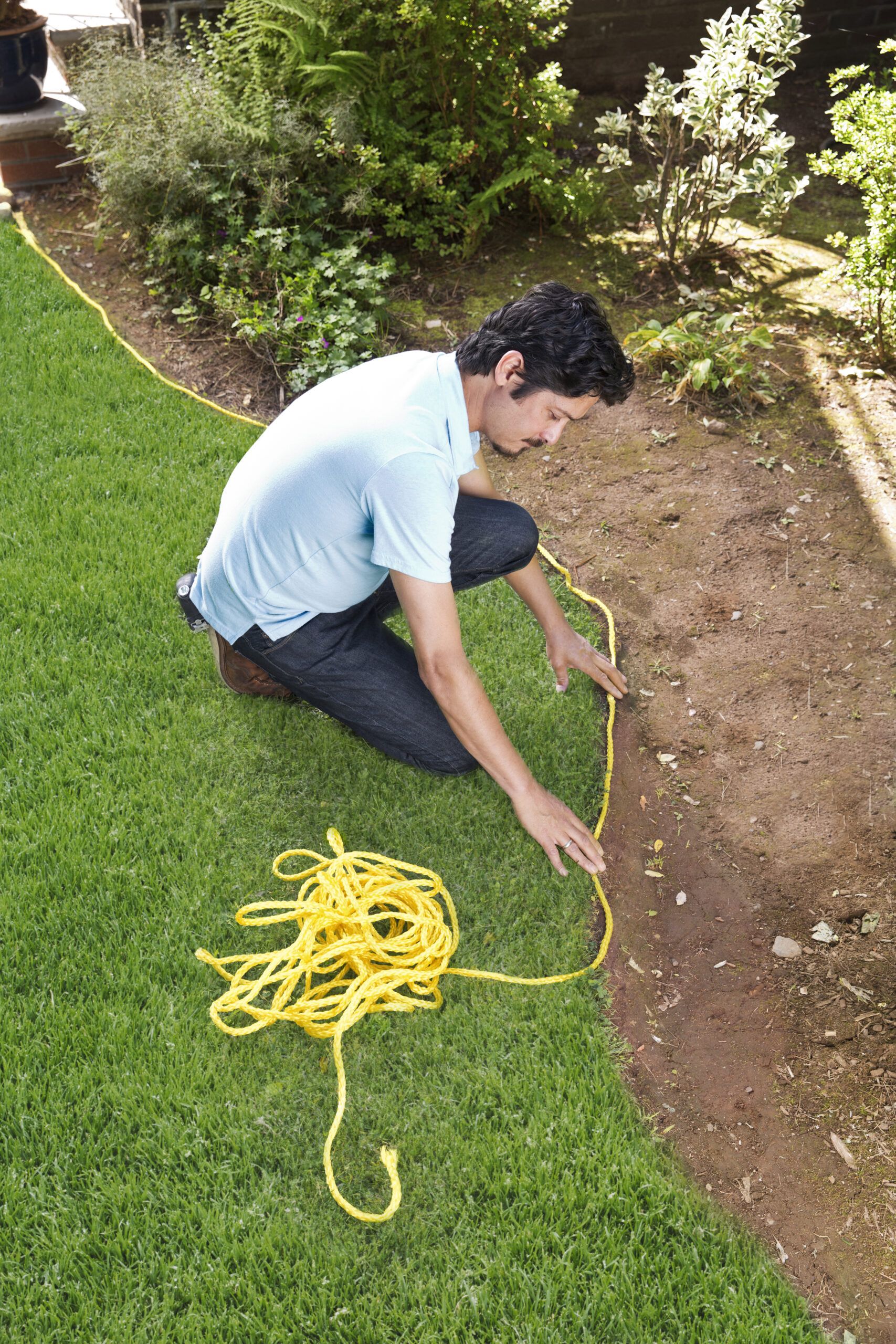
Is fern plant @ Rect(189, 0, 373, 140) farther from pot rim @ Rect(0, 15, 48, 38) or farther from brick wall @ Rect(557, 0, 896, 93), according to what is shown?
brick wall @ Rect(557, 0, 896, 93)

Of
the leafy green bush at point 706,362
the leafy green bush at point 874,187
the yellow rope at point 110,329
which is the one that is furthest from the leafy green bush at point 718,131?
the yellow rope at point 110,329

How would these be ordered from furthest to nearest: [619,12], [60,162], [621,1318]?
[619,12], [60,162], [621,1318]

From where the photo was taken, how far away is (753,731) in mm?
3342

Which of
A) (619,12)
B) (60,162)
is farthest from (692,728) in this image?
(619,12)

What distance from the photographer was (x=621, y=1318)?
6.82 ft

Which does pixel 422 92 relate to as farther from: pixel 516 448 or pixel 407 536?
pixel 407 536

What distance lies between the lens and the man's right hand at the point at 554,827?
2646 mm

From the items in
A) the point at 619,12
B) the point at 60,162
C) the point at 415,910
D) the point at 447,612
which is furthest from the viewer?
the point at 619,12

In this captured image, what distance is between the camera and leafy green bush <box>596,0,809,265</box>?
15.2ft

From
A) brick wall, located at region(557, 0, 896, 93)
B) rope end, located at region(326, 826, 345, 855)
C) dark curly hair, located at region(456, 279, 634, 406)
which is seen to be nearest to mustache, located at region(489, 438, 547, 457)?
dark curly hair, located at region(456, 279, 634, 406)

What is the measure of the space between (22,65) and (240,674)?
13.5 ft

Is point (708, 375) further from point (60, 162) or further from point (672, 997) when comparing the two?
point (60, 162)

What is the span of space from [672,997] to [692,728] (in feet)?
3.11

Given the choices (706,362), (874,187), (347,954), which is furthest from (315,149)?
(347,954)
